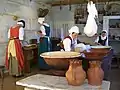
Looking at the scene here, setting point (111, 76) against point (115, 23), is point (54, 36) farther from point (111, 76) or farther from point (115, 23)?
point (111, 76)

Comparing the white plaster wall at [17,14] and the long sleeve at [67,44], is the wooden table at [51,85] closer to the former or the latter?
the long sleeve at [67,44]

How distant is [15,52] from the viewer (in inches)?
192

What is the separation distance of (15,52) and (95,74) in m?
3.77

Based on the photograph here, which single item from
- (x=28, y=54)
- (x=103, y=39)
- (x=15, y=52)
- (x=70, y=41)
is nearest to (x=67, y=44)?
(x=70, y=41)

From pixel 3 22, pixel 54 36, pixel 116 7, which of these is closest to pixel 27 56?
pixel 3 22

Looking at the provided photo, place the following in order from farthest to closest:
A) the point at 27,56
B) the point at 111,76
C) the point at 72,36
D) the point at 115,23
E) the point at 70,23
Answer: the point at 70,23
the point at 115,23
the point at 27,56
the point at 111,76
the point at 72,36

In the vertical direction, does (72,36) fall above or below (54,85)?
above

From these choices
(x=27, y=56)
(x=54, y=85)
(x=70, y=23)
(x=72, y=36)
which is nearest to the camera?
(x=54, y=85)

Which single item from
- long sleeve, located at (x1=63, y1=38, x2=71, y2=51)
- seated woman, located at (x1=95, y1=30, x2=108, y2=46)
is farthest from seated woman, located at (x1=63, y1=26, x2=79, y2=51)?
seated woman, located at (x1=95, y1=30, x2=108, y2=46)

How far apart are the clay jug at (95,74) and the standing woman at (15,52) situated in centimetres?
370

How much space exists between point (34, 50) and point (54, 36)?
2.31 m

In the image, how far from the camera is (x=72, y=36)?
11.3ft

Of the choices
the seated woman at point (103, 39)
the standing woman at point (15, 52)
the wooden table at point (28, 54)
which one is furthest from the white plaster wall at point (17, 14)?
A: the seated woman at point (103, 39)

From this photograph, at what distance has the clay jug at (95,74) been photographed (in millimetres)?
1416
